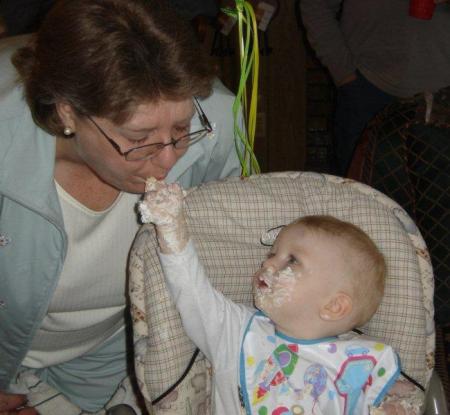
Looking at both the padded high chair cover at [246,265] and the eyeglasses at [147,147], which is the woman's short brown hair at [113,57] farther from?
the padded high chair cover at [246,265]

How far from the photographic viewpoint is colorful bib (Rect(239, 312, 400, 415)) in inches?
45.9

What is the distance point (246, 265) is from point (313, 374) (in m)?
0.30

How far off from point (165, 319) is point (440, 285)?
85 cm

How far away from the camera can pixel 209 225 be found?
125cm

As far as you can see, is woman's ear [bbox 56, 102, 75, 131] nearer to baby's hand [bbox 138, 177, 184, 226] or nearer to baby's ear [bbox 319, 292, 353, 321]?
baby's hand [bbox 138, 177, 184, 226]

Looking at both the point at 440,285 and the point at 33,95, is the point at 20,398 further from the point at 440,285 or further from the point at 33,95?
the point at 440,285

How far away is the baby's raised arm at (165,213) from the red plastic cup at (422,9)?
147 centimetres

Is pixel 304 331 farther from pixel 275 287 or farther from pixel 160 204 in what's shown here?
pixel 160 204

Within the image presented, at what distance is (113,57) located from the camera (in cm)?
94

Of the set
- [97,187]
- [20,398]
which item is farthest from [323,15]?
[20,398]

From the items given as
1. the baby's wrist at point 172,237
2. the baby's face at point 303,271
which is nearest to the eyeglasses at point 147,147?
the baby's wrist at point 172,237

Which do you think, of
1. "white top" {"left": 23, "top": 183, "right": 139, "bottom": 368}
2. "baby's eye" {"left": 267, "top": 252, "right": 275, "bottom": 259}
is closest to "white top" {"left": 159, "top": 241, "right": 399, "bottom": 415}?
"baby's eye" {"left": 267, "top": 252, "right": 275, "bottom": 259}

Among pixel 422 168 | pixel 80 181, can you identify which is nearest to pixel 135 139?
pixel 80 181

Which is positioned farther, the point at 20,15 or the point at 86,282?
the point at 20,15
